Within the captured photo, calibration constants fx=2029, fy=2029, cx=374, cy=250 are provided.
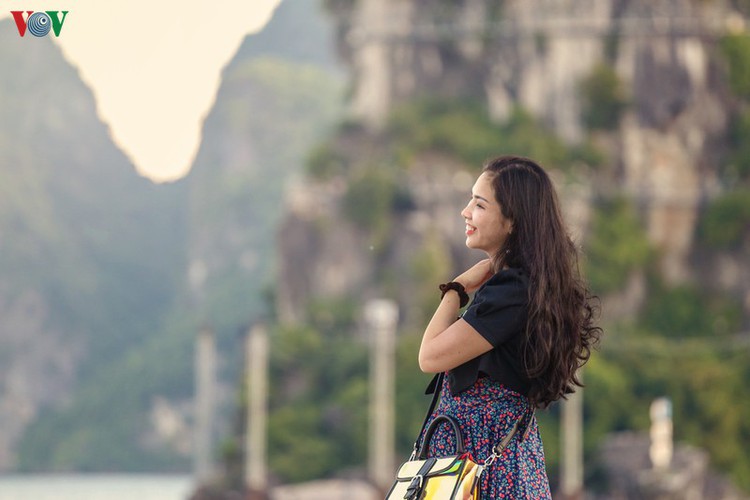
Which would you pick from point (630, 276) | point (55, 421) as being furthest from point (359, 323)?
point (55, 421)

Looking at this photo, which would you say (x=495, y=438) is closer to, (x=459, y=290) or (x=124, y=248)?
(x=459, y=290)

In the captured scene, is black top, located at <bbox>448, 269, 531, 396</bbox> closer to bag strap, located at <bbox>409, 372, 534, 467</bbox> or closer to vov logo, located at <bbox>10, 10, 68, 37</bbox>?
bag strap, located at <bbox>409, 372, 534, 467</bbox>

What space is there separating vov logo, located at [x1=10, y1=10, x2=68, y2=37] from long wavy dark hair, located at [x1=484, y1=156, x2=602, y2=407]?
3105 millimetres

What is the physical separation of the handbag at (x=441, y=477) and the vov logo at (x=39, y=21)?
3478mm

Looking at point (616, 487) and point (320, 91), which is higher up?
point (320, 91)

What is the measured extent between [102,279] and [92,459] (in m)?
19.2

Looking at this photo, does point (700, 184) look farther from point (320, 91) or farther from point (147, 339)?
point (320, 91)

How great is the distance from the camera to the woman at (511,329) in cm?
667

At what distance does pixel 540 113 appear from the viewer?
58000mm

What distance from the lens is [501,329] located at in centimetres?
667

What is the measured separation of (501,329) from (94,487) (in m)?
115

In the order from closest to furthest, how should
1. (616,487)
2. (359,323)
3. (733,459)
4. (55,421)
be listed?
(616,487)
(733,459)
(359,323)
(55,421)

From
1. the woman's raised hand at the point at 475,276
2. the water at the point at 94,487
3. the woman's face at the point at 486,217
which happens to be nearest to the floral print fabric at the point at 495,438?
the woman's raised hand at the point at 475,276

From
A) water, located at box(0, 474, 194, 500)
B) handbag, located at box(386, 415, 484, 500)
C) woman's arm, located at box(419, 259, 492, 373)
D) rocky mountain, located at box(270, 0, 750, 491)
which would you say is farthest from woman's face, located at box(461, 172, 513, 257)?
water, located at box(0, 474, 194, 500)
